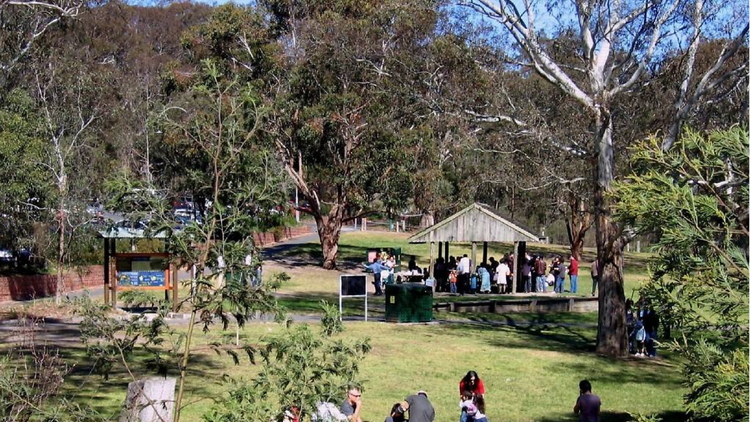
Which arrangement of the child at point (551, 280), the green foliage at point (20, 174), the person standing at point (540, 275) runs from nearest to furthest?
the green foliage at point (20, 174) < the person standing at point (540, 275) < the child at point (551, 280)

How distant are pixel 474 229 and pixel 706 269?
27.0 m

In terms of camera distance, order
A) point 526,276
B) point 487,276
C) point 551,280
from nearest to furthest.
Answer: point 487,276 → point 526,276 → point 551,280

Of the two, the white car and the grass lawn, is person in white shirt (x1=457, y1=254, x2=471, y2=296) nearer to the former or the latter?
the grass lawn

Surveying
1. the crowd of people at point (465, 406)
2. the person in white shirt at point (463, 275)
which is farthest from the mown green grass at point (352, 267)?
→ the crowd of people at point (465, 406)

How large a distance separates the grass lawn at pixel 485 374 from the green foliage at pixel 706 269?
24.5 ft

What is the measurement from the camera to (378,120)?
42.3 metres

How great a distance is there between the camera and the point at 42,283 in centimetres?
3150

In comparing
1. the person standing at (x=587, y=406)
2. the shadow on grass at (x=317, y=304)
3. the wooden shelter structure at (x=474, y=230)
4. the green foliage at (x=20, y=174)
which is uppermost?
the green foliage at (x=20, y=174)

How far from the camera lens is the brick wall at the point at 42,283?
98.0ft

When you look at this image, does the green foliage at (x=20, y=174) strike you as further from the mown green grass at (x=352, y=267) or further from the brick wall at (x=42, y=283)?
the mown green grass at (x=352, y=267)

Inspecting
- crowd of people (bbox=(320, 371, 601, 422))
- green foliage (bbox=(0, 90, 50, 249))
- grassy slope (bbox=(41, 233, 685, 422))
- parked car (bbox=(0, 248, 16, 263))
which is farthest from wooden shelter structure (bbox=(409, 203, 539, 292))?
crowd of people (bbox=(320, 371, 601, 422))

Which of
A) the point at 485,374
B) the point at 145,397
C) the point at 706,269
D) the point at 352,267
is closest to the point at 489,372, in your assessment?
the point at 485,374

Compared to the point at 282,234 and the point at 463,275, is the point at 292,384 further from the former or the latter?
the point at 282,234

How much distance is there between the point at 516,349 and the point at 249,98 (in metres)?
16.2
